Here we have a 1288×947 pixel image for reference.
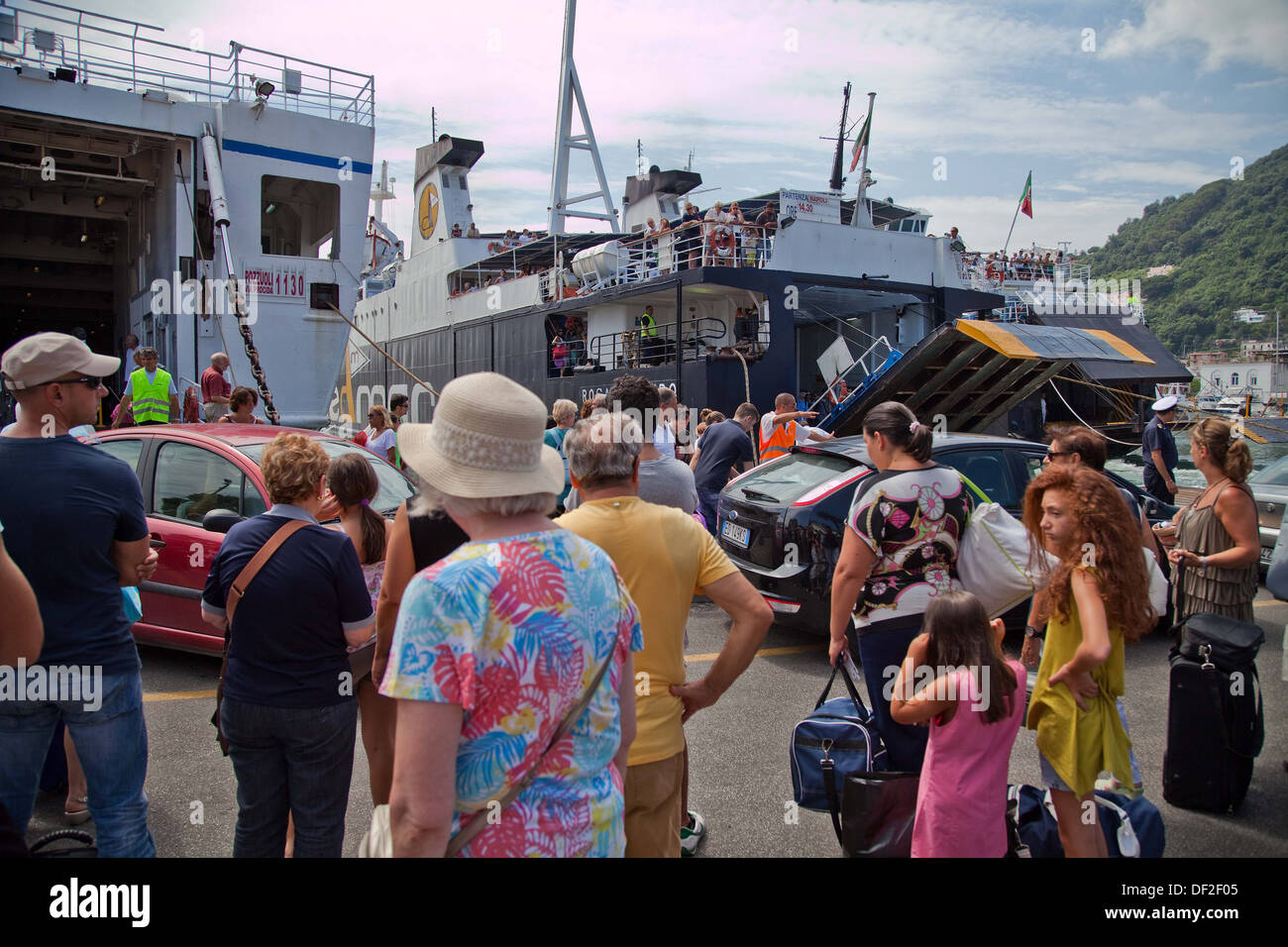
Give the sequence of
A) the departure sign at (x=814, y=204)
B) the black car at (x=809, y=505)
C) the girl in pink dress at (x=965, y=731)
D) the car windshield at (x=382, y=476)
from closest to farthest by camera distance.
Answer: the girl in pink dress at (x=965, y=731) < the car windshield at (x=382, y=476) < the black car at (x=809, y=505) < the departure sign at (x=814, y=204)

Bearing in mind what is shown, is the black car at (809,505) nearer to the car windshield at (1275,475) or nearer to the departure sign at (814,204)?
the car windshield at (1275,475)

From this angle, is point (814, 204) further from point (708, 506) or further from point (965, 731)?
point (965, 731)

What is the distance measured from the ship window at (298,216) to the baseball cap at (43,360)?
10.5 metres

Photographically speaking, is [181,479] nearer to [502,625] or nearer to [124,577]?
[124,577]

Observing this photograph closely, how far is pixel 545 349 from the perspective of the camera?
1833 centimetres

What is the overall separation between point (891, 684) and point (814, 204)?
1683 cm

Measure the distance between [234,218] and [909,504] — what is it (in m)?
11.7

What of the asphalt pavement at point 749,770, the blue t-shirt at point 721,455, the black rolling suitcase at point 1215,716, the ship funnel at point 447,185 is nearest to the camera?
the asphalt pavement at point 749,770

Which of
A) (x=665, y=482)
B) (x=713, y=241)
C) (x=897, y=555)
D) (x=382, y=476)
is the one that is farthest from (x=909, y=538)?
(x=713, y=241)

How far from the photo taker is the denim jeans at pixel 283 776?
8.02 ft

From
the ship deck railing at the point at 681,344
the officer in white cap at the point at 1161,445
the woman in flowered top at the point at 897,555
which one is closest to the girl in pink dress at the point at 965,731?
the woman in flowered top at the point at 897,555
